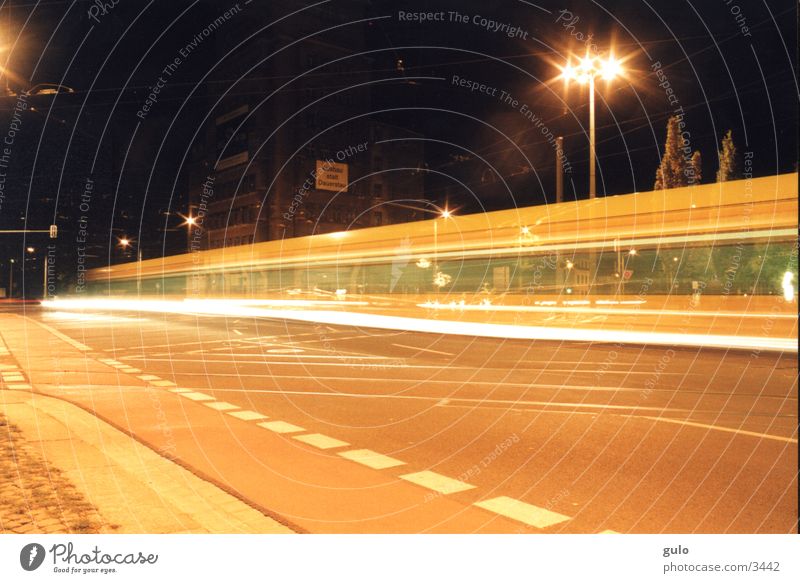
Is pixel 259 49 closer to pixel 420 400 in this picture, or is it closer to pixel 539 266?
A: pixel 539 266

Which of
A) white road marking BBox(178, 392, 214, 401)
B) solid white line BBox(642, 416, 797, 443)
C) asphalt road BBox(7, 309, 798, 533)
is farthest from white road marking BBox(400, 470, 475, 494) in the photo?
white road marking BBox(178, 392, 214, 401)

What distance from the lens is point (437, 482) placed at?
17.8 feet

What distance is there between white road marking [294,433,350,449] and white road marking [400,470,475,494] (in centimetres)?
136

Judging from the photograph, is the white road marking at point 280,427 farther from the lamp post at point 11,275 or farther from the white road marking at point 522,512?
the lamp post at point 11,275

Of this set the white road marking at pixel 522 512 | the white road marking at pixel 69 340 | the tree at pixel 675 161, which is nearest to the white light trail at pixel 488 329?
the white road marking at pixel 69 340

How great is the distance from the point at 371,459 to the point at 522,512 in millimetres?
1957

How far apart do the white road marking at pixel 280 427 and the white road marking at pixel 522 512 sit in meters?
3.22

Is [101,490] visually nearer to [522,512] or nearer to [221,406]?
[522,512]

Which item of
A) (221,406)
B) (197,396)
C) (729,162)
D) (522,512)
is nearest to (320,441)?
(221,406)

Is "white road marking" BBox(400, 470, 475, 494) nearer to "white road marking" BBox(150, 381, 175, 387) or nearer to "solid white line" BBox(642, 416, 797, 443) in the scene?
"solid white line" BBox(642, 416, 797, 443)

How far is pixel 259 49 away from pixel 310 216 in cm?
2006

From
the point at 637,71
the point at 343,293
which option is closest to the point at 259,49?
the point at 343,293

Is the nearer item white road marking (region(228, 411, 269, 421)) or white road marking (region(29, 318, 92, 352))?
white road marking (region(228, 411, 269, 421))

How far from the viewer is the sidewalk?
4.18m
